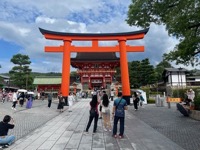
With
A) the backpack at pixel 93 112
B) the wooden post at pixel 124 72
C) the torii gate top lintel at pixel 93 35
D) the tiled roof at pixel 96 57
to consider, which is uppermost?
the tiled roof at pixel 96 57

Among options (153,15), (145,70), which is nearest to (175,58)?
(153,15)

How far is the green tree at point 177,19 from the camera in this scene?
372 inches

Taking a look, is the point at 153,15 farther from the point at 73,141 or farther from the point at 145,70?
the point at 145,70

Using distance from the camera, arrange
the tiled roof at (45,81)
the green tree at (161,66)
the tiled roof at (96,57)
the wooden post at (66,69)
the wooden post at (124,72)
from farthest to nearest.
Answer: the green tree at (161,66) → the tiled roof at (45,81) → the tiled roof at (96,57) → the wooden post at (124,72) → the wooden post at (66,69)

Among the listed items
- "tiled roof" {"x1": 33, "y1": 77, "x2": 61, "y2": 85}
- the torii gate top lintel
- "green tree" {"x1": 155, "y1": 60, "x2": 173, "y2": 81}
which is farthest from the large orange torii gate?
"green tree" {"x1": 155, "y1": 60, "x2": 173, "y2": 81}

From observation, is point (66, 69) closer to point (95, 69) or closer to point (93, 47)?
point (93, 47)

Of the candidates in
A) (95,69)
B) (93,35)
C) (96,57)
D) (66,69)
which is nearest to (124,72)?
(93,35)

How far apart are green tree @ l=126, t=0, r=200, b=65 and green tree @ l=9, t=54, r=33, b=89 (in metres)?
37.8

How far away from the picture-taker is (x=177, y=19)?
31.7 ft

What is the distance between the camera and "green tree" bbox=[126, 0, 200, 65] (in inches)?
372

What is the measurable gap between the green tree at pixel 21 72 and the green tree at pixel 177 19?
3783 cm

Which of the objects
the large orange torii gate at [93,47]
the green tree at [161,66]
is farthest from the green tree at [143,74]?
the large orange torii gate at [93,47]

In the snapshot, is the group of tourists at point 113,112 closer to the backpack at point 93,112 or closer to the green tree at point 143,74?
the backpack at point 93,112

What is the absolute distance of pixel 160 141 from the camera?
7227 millimetres
